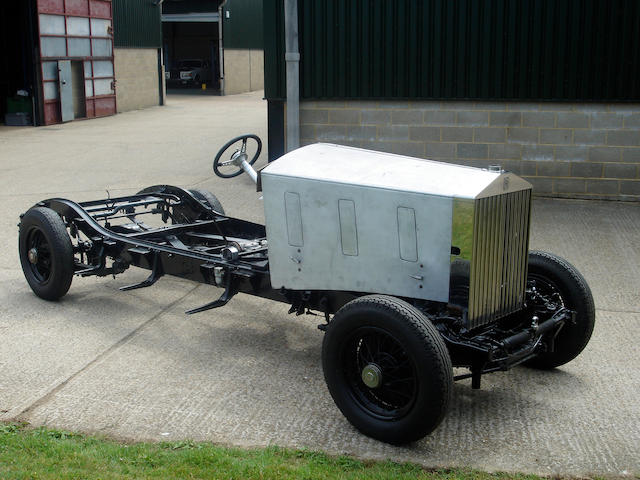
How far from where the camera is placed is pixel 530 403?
16.3 ft

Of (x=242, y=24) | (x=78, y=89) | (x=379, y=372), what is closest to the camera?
(x=379, y=372)

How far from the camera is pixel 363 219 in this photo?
489cm

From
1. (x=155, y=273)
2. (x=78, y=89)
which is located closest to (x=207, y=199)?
(x=155, y=273)

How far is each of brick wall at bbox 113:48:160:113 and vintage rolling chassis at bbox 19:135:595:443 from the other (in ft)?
73.9

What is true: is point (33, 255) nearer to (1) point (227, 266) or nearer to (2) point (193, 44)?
(1) point (227, 266)

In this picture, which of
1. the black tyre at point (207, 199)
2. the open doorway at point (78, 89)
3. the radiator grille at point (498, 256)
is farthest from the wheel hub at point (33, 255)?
the open doorway at point (78, 89)

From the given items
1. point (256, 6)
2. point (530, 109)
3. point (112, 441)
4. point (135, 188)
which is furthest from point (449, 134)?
point (256, 6)

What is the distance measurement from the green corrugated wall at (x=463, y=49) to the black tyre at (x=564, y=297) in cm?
628

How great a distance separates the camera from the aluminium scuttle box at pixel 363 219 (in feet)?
15.2

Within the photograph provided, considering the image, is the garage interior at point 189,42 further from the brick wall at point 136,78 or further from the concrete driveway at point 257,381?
the concrete driveway at point 257,381

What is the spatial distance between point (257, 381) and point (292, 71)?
6.92m

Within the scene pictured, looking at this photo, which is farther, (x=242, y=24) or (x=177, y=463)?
(x=242, y=24)

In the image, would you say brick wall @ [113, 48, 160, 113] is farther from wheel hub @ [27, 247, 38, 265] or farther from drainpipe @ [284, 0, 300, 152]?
wheel hub @ [27, 247, 38, 265]

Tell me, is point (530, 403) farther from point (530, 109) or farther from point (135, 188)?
Result: point (135, 188)
